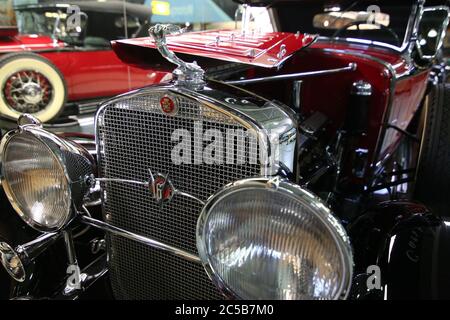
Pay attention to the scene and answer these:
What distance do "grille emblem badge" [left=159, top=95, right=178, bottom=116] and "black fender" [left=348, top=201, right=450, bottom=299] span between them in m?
0.72

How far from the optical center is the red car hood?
4.72m

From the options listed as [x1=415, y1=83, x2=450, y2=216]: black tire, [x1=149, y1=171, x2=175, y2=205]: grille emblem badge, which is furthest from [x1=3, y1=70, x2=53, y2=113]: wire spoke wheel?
[x1=415, y1=83, x2=450, y2=216]: black tire

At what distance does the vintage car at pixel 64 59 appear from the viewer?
453 cm

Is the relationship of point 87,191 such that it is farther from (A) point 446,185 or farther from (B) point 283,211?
(A) point 446,185

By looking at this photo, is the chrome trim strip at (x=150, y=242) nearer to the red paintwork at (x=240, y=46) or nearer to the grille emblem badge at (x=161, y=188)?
the grille emblem badge at (x=161, y=188)

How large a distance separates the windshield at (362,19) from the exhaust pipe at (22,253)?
192 centimetres

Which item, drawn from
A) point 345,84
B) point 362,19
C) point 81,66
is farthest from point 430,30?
point 81,66

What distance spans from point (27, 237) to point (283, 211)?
3.50 feet

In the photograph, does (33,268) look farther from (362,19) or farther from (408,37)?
(408,37)

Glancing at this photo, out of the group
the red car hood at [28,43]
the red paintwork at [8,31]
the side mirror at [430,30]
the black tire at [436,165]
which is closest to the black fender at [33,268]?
the black tire at [436,165]

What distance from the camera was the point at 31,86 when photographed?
457 cm

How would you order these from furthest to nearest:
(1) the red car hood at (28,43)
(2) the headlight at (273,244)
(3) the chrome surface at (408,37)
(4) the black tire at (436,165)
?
(1) the red car hood at (28,43), (3) the chrome surface at (408,37), (4) the black tire at (436,165), (2) the headlight at (273,244)
